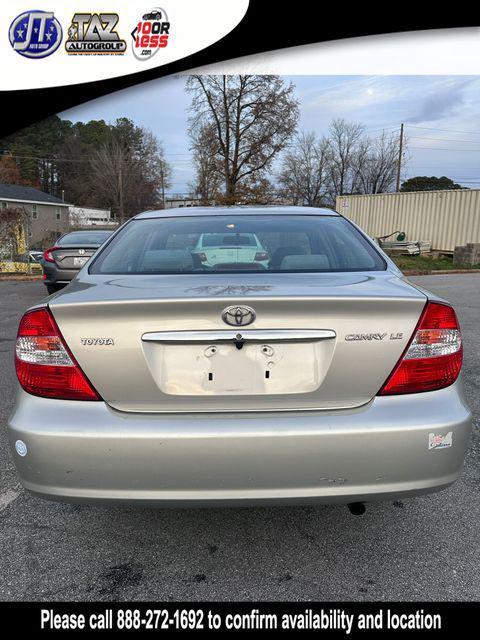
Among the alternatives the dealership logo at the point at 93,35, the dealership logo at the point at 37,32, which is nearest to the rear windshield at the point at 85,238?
the dealership logo at the point at 93,35

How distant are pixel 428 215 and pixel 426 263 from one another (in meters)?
4.23

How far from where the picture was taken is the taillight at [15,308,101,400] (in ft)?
5.77

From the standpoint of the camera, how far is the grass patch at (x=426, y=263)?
18812 mm

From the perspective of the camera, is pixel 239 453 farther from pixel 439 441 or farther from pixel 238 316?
pixel 439 441

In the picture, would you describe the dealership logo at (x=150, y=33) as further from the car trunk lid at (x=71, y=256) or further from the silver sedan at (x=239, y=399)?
the silver sedan at (x=239, y=399)

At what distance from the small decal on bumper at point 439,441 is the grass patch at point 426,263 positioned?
17363 millimetres

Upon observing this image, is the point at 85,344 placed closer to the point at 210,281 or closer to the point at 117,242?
the point at 210,281

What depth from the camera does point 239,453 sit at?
5.49 feet

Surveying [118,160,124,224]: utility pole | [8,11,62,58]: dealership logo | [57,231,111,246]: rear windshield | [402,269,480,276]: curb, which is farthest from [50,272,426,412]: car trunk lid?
[118,160,124,224]: utility pole

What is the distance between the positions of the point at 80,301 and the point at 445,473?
152 centimetres

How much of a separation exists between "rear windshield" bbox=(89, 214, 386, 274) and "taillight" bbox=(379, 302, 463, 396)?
0.54m

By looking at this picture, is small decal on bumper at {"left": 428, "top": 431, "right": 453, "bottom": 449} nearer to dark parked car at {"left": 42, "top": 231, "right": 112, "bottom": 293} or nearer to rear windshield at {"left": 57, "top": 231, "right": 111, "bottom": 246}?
dark parked car at {"left": 42, "top": 231, "right": 112, "bottom": 293}
